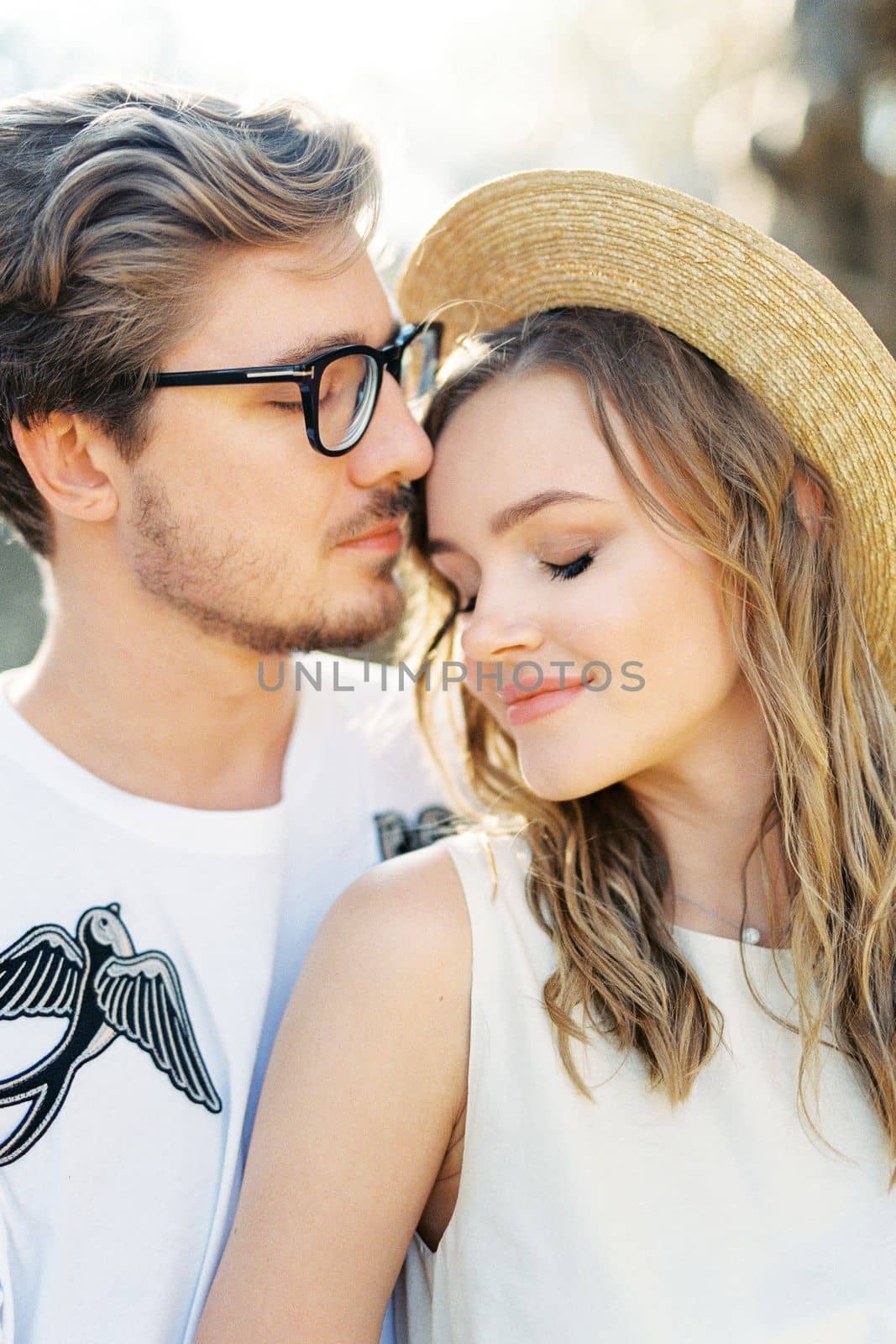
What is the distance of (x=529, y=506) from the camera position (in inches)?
82.7

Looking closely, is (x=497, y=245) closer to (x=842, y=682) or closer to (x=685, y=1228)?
(x=842, y=682)

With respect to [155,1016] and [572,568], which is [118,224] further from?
[155,1016]

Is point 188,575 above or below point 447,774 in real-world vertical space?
above

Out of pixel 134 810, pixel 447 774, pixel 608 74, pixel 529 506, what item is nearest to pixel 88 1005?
pixel 134 810

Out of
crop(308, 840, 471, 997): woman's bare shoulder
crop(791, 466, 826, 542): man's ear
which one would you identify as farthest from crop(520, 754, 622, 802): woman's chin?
crop(791, 466, 826, 542): man's ear

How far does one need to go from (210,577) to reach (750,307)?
1235 mm

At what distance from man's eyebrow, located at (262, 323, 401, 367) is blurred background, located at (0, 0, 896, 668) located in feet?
1.32

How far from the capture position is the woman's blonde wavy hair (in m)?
2.01

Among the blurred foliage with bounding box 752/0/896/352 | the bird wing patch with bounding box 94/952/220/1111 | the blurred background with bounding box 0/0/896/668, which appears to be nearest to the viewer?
the bird wing patch with bounding box 94/952/220/1111

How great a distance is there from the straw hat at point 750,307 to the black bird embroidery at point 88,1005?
4.85ft

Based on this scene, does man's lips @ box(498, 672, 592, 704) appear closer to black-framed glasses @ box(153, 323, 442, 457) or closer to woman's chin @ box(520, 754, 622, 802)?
woman's chin @ box(520, 754, 622, 802)

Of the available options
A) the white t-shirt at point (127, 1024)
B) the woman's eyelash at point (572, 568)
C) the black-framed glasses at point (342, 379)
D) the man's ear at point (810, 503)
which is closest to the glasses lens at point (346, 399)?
the black-framed glasses at point (342, 379)

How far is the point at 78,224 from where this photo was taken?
8.02ft

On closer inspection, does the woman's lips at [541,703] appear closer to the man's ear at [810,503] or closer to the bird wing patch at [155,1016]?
the man's ear at [810,503]
